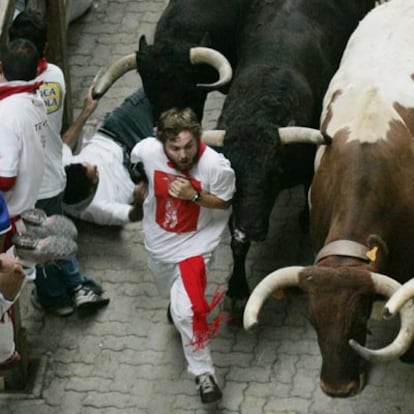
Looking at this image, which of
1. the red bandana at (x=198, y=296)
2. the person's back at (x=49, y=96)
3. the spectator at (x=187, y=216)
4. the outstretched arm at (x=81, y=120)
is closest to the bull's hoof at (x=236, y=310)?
the spectator at (x=187, y=216)

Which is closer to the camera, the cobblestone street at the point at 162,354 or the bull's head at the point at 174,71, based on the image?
the cobblestone street at the point at 162,354

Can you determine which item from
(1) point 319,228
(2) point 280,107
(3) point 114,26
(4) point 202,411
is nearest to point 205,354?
(4) point 202,411

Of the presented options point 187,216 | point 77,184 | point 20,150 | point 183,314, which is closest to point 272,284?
point 183,314

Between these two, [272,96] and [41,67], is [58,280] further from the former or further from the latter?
[272,96]

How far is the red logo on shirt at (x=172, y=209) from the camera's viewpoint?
972 cm

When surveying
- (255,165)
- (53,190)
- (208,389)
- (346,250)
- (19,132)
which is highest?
(19,132)

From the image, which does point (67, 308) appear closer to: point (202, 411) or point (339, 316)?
point (202, 411)

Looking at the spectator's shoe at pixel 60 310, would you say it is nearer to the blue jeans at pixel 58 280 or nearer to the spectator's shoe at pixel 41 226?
the blue jeans at pixel 58 280

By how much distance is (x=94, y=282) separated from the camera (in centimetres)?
1090

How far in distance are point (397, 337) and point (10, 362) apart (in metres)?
2.66

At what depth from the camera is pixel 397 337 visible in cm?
871

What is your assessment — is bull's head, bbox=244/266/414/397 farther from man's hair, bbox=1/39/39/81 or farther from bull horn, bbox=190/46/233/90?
bull horn, bbox=190/46/233/90

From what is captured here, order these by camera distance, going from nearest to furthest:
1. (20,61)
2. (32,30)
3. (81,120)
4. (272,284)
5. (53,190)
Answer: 1. (272,284)
2. (20,61)
3. (32,30)
4. (53,190)
5. (81,120)

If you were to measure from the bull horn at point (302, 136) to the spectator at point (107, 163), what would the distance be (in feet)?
4.57
